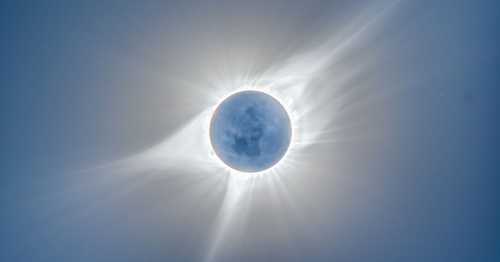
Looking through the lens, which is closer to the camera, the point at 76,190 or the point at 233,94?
the point at 233,94

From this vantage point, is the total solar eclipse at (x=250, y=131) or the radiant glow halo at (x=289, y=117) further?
the radiant glow halo at (x=289, y=117)

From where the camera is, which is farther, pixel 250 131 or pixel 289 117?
pixel 289 117

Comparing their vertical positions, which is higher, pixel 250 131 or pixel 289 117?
pixel 289 117

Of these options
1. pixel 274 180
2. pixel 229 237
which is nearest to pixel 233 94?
pixel 274 180

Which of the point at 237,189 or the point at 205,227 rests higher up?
the point at 237,189

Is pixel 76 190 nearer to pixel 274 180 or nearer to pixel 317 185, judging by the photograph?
pixel 274 180

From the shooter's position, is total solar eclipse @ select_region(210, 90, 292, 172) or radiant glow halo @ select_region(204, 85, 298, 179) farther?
radiant glow halo @ select_region(204, 85, 298, 179)

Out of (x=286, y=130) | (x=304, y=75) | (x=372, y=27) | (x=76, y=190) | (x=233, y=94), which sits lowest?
(x=76, y=190)

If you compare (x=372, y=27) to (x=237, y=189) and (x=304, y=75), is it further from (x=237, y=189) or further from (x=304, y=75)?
(x=237, y=189)
